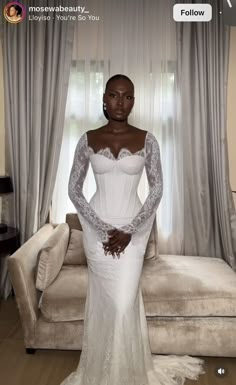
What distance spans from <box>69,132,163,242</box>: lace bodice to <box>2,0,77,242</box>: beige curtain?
3.97 ft

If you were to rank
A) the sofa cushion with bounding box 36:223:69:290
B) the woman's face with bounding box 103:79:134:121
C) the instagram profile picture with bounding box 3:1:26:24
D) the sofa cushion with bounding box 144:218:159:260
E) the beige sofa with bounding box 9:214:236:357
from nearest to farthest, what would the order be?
the woman's face with bounding box 103:79:134:121 < the beige sofa with bounding box 9:214:236:357 < the sofa cushion with bounding box 36:223:69:290 < the instagram profile picture with bounding box 3:1:26:24 < the sofa cushion with bounding box 144:218:159:260

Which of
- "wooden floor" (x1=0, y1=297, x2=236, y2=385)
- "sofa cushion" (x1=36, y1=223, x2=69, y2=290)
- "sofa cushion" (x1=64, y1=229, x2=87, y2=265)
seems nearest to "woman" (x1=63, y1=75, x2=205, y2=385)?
"wooden floor" (x1=0, y1=297, x2=236, y2=385)

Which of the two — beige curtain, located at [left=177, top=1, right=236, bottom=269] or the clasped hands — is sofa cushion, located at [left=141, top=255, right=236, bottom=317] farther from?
beige curtain, located at [left=177, top=1, right=236, bottom=269]

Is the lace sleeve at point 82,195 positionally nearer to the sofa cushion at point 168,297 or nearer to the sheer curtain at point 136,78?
the sofa cushion at point 168,297

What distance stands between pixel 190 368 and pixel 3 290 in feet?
5.53

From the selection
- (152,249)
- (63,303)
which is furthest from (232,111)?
(63,303)

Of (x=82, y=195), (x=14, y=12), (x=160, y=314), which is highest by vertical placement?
(x=14, y=12)

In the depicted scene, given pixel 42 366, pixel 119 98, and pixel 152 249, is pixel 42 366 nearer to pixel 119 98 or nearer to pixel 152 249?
pixel 152 249

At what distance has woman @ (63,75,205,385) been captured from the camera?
6.13 ft

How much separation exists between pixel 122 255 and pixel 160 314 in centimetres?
56

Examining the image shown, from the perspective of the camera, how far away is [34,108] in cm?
306

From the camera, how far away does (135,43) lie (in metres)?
2.98

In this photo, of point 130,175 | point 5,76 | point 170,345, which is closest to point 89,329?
point 170,345

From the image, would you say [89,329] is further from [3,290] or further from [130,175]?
[3,290]
